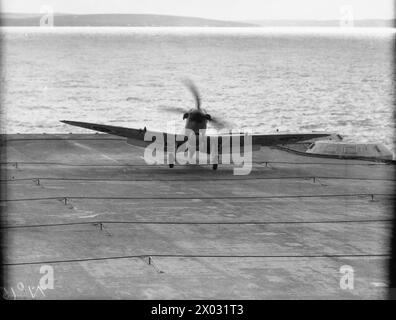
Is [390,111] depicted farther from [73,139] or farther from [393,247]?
[393,247]

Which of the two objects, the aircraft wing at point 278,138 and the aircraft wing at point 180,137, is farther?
the aircraft wing at point 278,138

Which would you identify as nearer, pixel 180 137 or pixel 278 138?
pixel 180 137

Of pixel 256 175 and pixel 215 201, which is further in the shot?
pixel 256 175

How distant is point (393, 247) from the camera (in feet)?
107

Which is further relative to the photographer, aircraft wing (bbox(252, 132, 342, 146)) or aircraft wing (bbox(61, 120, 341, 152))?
aircraft wing (bbox(252, 132, 342, 146))

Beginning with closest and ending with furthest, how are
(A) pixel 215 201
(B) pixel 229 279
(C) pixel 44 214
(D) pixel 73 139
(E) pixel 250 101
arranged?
(B) pixel 229 279 < (C) pixel 44 214 < (A) pixel 215 201 < (D) pixel 73 139 < (E) pixel 250 101

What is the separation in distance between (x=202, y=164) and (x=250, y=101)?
108m

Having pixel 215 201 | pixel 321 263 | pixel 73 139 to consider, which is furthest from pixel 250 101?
pixel 321 263

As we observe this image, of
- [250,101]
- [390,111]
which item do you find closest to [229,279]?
[390,111]

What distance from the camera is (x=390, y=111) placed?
458 ft

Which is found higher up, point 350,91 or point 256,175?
point 350,91
